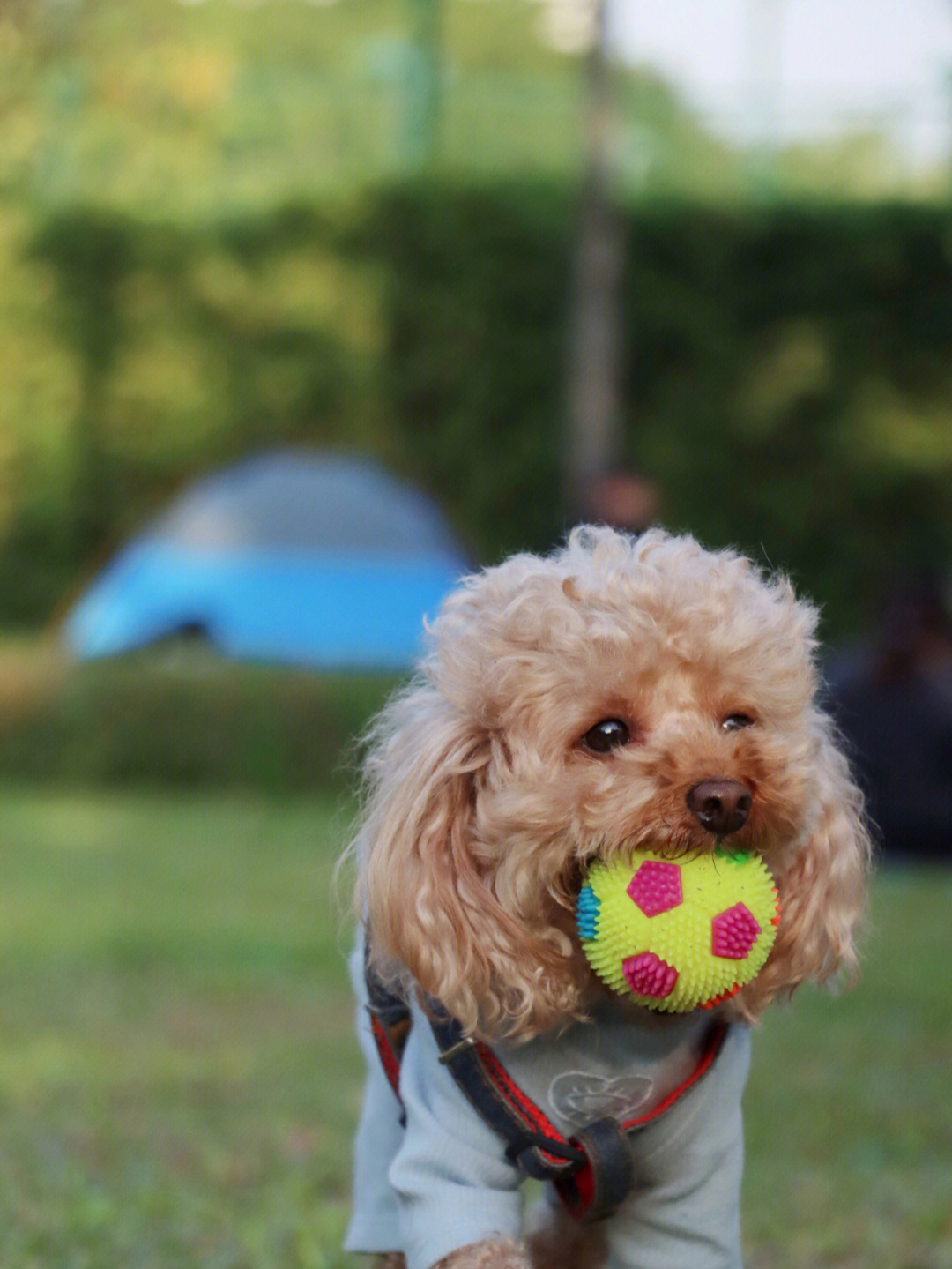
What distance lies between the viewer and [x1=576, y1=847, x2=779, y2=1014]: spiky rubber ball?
2.00 m

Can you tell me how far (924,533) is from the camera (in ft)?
43.4

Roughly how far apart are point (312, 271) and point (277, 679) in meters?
4.33

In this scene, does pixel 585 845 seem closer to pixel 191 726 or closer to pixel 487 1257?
pixel 487 1257

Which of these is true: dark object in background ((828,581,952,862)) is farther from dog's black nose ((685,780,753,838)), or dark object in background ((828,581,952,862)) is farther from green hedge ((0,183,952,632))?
dog's black nose ((685,780,753,838))

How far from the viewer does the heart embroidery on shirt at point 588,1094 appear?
2203 millimetres

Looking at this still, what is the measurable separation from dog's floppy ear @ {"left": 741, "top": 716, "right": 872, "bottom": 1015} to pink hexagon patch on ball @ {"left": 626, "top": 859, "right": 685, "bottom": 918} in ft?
0.91

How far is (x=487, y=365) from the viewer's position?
1310 centimetres

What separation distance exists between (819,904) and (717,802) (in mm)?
332

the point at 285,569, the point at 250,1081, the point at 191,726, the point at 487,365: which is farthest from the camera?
the point at 487,365

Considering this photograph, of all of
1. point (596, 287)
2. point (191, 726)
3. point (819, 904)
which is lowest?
point (191, 726)

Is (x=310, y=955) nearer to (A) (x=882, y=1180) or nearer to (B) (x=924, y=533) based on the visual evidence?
(A) (x=882, y=1180)

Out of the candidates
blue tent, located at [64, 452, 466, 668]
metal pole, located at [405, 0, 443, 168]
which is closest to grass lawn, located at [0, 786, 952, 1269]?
blue tent, located at [64, 452, 466, 668]

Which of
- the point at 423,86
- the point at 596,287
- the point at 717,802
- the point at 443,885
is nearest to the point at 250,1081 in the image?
the point at 443,885

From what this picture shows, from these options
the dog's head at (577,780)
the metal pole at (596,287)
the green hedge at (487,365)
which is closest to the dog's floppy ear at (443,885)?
the dog's head at (577,780)
